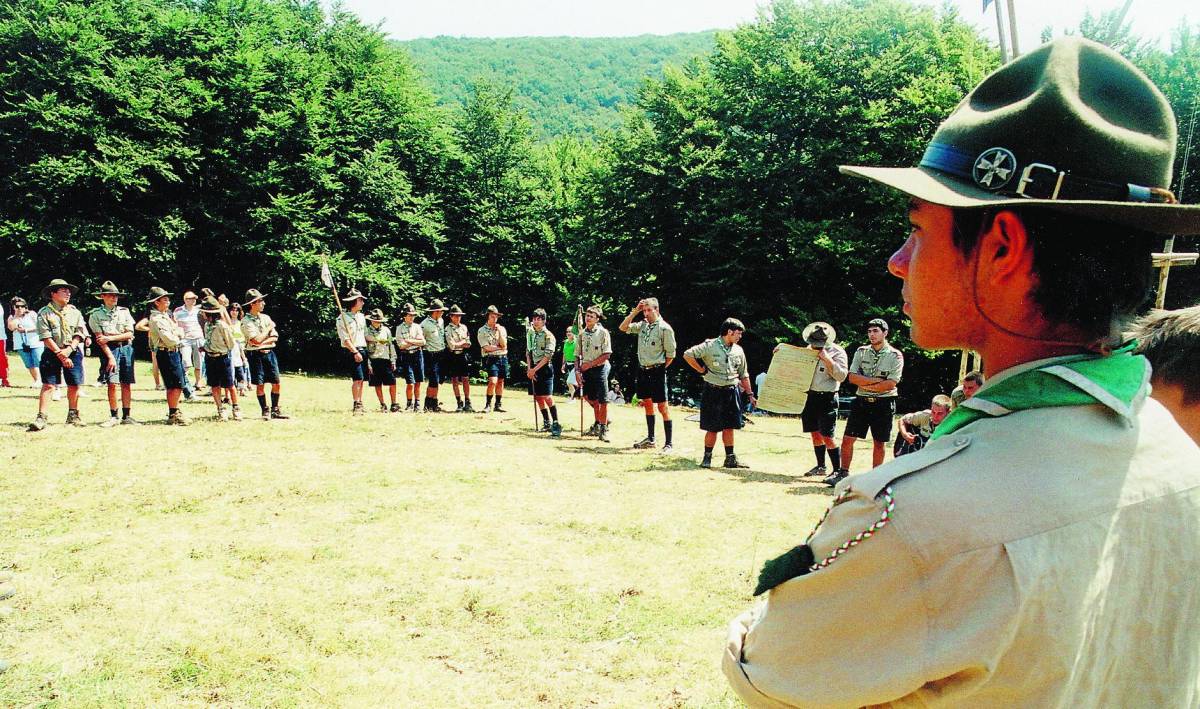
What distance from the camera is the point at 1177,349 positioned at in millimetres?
1973

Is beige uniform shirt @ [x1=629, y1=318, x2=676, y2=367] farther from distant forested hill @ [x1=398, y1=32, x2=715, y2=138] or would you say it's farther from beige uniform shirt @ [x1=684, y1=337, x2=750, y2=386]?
distant forested hill @ [x1=398, y1=32, x2=715, y2=138]

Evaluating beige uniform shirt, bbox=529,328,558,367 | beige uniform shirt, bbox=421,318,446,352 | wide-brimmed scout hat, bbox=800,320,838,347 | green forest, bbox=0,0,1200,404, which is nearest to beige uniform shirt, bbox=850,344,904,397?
wide-brimmed scout hat, bbox=800,320,838,347

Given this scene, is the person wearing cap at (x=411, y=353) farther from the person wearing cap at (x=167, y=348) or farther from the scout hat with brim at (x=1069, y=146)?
the scout hat with brim at (x=1069, y=146)

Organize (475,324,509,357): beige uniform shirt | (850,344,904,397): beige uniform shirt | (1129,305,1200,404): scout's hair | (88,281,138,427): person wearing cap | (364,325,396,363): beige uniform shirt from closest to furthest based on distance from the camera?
(1129,305,1200,404): scout's hair → (850,344,904,397): beige uniform shirt → (88,281,138,427): person wearing cap → (364,325,396,363): beige uniform shirt → (475,324,509,357): beige uniform shirt

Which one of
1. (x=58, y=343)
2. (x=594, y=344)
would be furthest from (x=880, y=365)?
(x=58, y=343)

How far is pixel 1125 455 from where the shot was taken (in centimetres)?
100

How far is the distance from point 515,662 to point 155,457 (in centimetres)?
749

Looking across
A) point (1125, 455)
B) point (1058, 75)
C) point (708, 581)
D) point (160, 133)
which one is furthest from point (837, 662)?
point (160, 133)

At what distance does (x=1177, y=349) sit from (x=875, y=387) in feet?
24.9

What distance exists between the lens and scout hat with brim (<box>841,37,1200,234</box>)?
1.03 meters

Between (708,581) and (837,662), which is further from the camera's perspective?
(708,581)

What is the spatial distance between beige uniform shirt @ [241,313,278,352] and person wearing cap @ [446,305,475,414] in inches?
146

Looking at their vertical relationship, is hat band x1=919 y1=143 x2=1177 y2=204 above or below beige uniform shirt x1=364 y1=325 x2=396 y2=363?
above

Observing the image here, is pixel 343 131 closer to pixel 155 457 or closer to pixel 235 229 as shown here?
pixel 235 229
